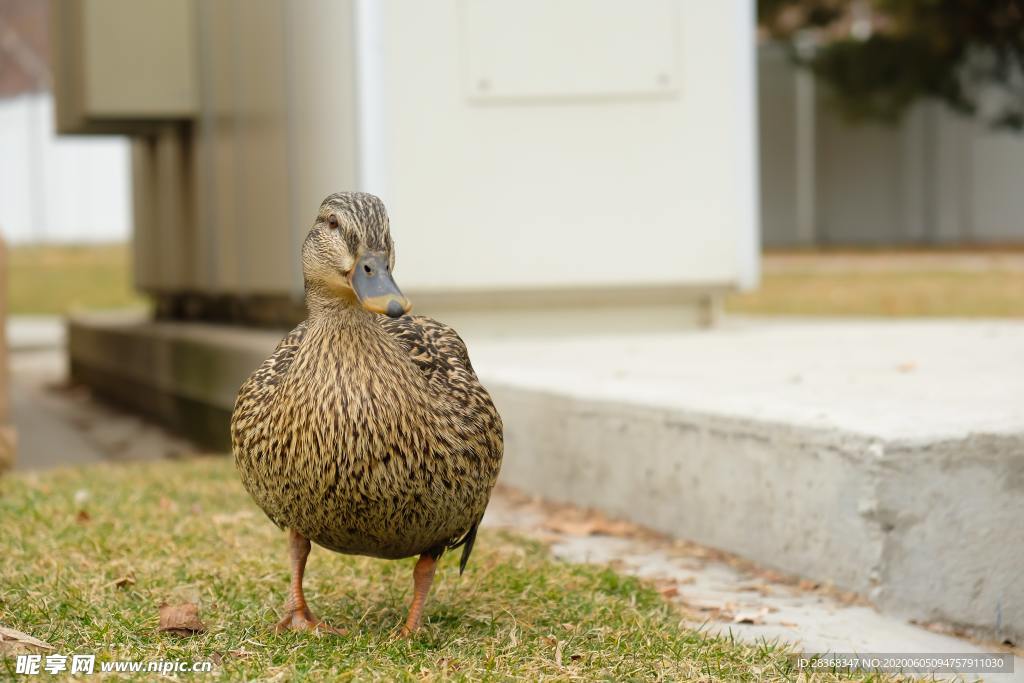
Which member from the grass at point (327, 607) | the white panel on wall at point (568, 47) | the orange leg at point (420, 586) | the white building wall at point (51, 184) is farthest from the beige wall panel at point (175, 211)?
the white building wall at point (51, 184)

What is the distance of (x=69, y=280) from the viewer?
21719 millimetres

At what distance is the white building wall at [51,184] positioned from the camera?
2873 centimetres

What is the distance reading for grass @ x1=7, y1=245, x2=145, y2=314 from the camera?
19.4m

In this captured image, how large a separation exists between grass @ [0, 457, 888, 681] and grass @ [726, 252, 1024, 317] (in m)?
8.07

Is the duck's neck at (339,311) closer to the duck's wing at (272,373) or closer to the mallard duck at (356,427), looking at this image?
the mallard duck at (356,427)

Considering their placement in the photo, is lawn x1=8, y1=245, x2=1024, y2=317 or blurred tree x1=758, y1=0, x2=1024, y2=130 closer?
lawn x1=8, y1=245, x2=1024, y2=317

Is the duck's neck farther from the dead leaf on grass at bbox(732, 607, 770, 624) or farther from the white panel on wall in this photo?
the white panel on wall


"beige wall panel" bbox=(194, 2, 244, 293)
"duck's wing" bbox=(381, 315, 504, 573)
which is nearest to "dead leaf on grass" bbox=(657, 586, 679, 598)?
"duck's wing" bbox=(381, 315, 504, 573)

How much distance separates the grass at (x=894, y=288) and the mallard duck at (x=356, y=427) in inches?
347

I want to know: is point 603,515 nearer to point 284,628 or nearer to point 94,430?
point 284,628

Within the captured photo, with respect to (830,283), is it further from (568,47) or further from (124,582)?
(124,582)

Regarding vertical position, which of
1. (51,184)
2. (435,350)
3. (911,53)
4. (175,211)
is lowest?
(435,350)

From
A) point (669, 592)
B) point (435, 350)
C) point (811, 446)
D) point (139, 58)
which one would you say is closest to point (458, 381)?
point (435, 350)

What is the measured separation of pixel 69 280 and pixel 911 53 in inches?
548
